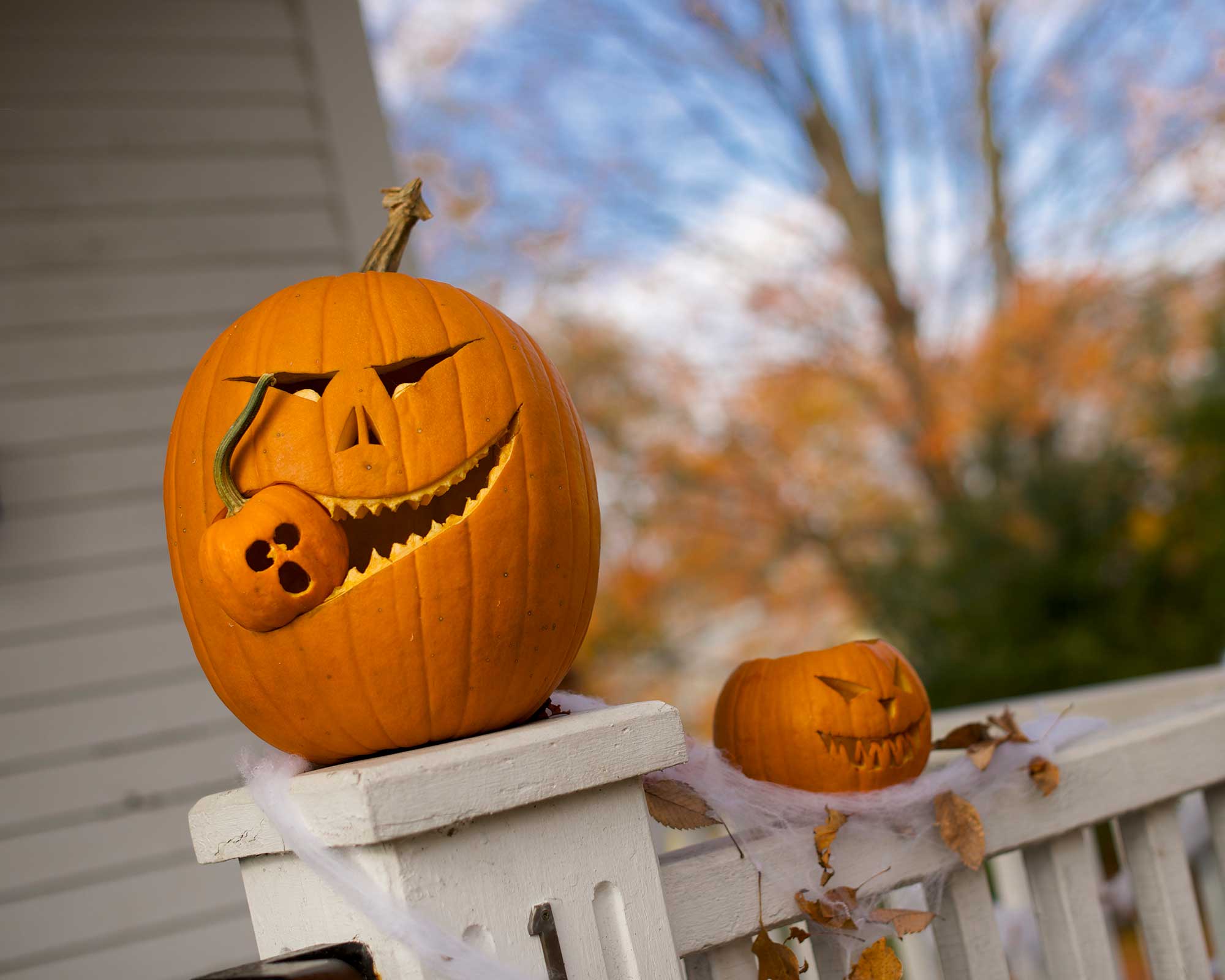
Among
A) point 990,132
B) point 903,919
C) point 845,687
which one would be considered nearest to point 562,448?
point 845,687

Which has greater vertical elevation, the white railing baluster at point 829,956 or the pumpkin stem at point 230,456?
the pumpkin stem at point 230,456

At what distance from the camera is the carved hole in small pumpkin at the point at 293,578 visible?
785 mm

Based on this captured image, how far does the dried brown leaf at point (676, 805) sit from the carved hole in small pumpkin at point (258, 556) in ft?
1.23

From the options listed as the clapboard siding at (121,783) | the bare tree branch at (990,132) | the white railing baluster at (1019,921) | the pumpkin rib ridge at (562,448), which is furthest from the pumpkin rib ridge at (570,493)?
the bare tree branch at (990,132)

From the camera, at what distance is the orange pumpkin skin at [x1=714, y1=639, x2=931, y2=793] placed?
1.05 meters

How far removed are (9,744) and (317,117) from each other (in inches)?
63.2

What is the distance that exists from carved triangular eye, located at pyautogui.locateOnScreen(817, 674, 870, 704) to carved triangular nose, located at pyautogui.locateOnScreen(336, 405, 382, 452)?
525 mm

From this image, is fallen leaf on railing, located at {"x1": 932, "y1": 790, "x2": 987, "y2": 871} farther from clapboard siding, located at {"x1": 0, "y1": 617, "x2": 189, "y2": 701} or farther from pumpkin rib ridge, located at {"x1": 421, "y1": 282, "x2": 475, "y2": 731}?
clapboard siding, located at {"x1": 0, "y1": 617, "x2": 189, "y2": 701}

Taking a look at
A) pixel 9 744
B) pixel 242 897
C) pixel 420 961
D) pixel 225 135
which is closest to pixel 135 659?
pixel 9 744

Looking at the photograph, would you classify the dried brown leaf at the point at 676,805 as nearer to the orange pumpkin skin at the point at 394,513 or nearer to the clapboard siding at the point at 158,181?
the orange pumpkin skin at the point at 394,513

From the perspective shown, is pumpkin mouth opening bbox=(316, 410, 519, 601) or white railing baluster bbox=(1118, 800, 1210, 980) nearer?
pumpkin mouth opening bbox=(316, 410, 519, 601)

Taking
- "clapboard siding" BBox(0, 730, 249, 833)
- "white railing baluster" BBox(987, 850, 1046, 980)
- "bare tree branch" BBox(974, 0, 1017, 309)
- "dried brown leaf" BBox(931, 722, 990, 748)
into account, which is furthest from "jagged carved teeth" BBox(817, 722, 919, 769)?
"bare tree branch" BBox(974, 0, 1017, 309)

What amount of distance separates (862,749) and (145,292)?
2089 mm

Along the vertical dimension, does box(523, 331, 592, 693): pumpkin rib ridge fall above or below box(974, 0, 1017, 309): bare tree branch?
below
